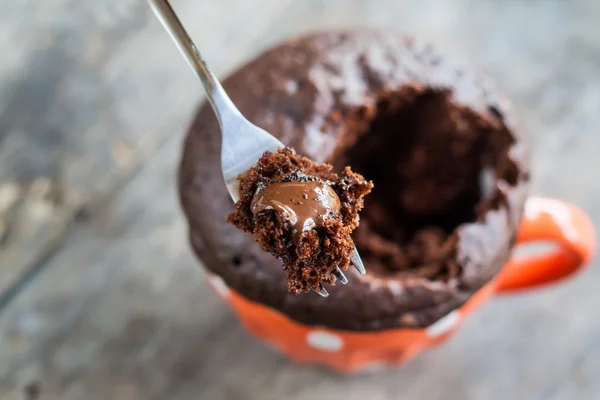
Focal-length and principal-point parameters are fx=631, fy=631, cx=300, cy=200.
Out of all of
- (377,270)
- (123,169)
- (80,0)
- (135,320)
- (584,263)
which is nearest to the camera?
(377,270)

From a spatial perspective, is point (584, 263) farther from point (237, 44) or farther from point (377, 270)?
point (237, 44)

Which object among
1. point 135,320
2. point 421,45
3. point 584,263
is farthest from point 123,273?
point 584,263

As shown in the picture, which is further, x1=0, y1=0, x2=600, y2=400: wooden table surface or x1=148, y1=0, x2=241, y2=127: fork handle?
x1=0, y1=0, x2=600, y2=400: wooden table surface

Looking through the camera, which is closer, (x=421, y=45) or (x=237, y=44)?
(x=421, y=45)

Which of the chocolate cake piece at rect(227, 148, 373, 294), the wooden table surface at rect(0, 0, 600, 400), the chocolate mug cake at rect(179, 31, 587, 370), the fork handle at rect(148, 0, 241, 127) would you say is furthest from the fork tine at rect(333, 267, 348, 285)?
the wooden table surface at rect(0, 0, 600, 400)

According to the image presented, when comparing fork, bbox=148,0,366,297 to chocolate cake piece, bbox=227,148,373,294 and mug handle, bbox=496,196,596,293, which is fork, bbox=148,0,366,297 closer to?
chocolate cake piece, bbox=227,148,373,294
